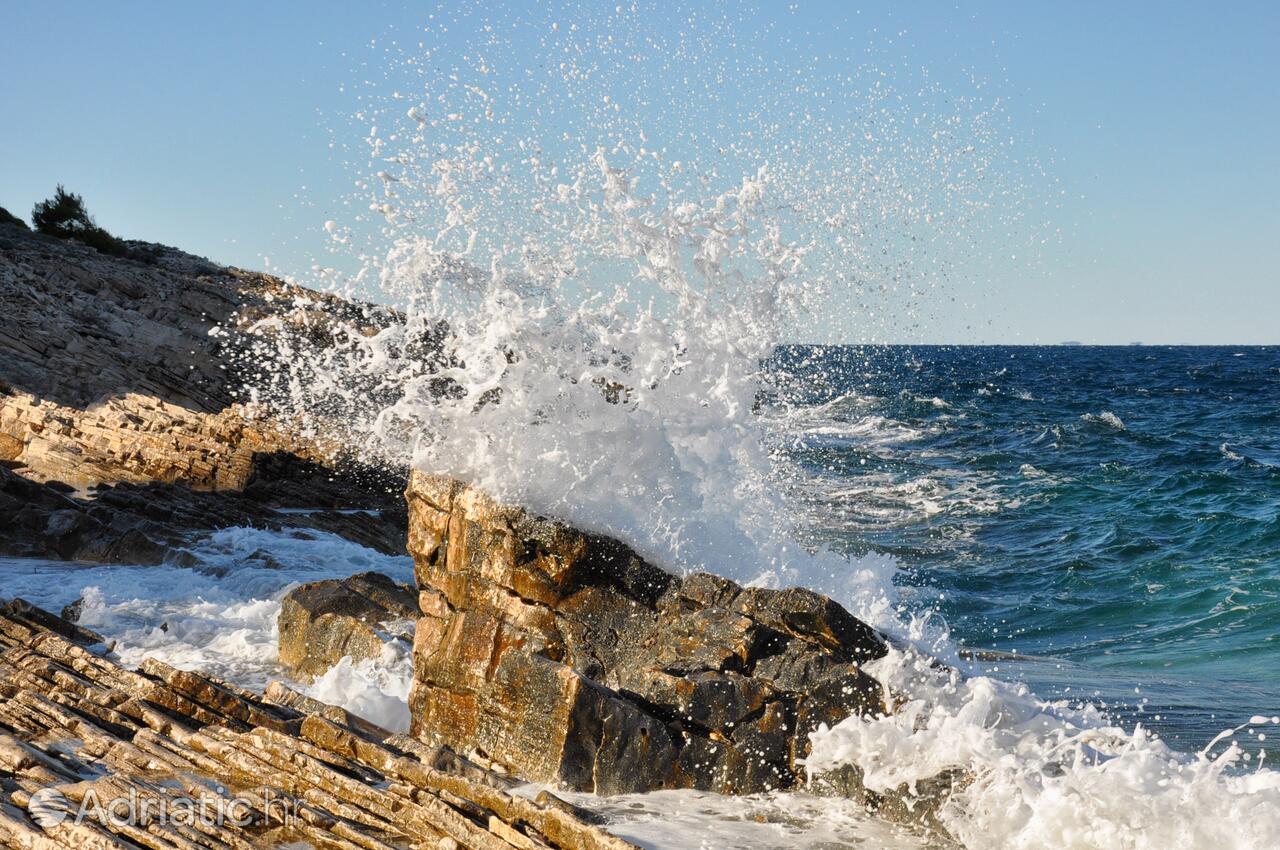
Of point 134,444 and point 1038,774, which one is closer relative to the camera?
point 1038,774

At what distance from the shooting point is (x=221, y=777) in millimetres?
5969

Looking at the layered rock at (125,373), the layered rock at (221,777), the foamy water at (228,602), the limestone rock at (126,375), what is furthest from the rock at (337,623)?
the limestone rock at (126,375)

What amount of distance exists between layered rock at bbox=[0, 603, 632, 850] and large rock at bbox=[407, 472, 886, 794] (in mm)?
588

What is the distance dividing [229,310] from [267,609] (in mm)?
18919

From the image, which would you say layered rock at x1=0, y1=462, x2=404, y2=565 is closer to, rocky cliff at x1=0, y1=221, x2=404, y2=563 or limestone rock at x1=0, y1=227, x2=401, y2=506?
rocky cliff at x1=0, y1=221, x2=404, y2=563

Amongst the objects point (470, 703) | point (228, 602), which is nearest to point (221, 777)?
point (470, 703)

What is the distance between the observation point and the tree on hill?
37.5m

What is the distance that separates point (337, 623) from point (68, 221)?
3563 centimetres

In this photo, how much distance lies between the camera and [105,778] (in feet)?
18.5

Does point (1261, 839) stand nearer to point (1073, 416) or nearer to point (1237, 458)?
point (1237, 458)

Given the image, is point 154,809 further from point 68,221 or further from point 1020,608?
point 68,221

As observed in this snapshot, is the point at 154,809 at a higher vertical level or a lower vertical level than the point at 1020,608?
lower

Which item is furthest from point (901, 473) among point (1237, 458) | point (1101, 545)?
point (1101, 545)

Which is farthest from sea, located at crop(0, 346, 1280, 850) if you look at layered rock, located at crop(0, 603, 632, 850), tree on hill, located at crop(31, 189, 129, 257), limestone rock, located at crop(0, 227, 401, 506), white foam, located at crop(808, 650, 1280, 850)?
tree on hill, located at crop(31, 189, 129, 257)
